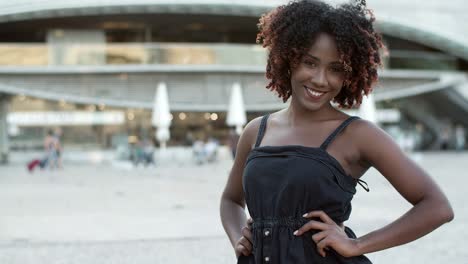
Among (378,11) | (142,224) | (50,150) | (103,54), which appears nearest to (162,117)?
(50,150)

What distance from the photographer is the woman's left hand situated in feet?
7.71

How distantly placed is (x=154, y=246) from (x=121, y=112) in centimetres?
2774

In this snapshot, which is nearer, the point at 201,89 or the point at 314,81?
the point at 314,81

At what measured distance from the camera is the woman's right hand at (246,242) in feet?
8.46

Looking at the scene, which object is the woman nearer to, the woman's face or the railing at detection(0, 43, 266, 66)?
the woman's face

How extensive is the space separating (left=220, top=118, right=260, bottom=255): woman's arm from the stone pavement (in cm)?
409

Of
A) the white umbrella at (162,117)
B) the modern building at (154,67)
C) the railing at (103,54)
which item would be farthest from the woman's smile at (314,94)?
the railing at (103,54)

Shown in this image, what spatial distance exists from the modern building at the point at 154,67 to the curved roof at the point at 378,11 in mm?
57

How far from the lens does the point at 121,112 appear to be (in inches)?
1377

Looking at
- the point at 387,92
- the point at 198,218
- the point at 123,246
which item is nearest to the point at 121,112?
the point at 387,92

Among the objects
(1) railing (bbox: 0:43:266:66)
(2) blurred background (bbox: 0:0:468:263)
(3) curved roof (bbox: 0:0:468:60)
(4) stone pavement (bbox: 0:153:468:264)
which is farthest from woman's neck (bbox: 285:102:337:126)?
(1) railing (bbox: 0:43:266:66)

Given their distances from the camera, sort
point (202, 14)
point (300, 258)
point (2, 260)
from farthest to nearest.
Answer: point (202, 14) < point (2, 260) < point (300, 258)

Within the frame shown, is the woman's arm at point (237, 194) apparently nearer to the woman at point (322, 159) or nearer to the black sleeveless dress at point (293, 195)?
the woman at point (322, 159)

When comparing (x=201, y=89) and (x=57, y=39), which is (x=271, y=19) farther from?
(x=57, y=39)
